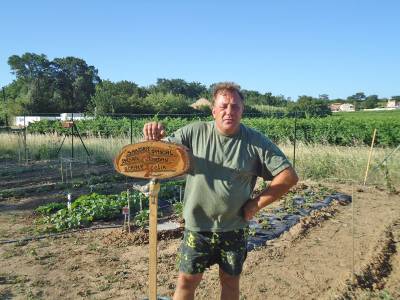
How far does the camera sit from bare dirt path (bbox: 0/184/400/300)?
3943mm

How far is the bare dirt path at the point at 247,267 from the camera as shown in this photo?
394 centimetres

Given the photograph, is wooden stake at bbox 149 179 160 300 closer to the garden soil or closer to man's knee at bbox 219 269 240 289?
man's knee at bbox 219 269 240 289

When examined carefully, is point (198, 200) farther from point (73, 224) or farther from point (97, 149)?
point (97, 149)

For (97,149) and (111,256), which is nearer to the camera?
(111,256)

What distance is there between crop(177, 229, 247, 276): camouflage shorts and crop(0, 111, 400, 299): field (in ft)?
4.45

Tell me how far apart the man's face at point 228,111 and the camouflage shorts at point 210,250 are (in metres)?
0.61

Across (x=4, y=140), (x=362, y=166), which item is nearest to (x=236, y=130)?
(x=362, y=166)

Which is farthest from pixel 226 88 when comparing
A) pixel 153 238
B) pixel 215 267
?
pixel 215 267

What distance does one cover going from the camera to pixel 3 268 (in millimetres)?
4625

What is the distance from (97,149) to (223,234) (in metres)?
13.1

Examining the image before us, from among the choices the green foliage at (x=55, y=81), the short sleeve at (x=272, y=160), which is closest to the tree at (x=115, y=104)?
the green foliage at (x=55, y=81)

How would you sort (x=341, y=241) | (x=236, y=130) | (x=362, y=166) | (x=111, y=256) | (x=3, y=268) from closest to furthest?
1. (x=236, y=130)
2. (x=3, y=268)
3. (x=111, y=256)
4. (x=341, y=241)
5. (x=362, y=166)

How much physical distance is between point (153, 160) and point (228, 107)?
0.52 metres

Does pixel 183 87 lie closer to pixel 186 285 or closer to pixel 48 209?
pixel 48 209
